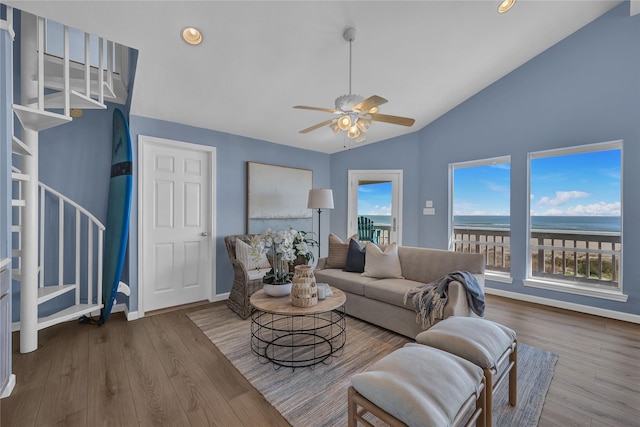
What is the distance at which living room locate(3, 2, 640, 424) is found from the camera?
10.0 feet

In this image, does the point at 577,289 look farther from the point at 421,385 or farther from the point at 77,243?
the point at 77,243

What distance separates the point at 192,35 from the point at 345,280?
2841mm

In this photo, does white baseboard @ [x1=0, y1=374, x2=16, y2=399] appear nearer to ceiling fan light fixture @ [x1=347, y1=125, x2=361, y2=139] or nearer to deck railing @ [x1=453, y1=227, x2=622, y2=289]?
ceiling fan light fixture @ [x1=347, y1=125, x2=361, y2=139]

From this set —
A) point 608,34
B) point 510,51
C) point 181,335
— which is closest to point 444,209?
point 510,51

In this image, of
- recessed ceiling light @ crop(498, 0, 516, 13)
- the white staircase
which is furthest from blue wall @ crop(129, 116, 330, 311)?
recessed ceiling light @ crop(498, 0, 516, 13)

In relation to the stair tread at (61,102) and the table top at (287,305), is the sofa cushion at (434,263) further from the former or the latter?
the stair tread at (61,102)

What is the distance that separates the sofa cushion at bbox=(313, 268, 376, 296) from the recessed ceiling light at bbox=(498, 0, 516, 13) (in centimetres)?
301

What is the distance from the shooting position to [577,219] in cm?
353

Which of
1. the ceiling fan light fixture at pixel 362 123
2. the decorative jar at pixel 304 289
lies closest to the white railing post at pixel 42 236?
the decorative jar at pixel 304 289

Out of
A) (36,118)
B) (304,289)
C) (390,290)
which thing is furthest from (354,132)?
(36,118)

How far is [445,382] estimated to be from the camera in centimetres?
120

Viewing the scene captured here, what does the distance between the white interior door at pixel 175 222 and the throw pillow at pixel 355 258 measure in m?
1.89

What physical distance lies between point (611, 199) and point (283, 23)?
4213 mm

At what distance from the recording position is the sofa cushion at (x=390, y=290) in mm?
2647
